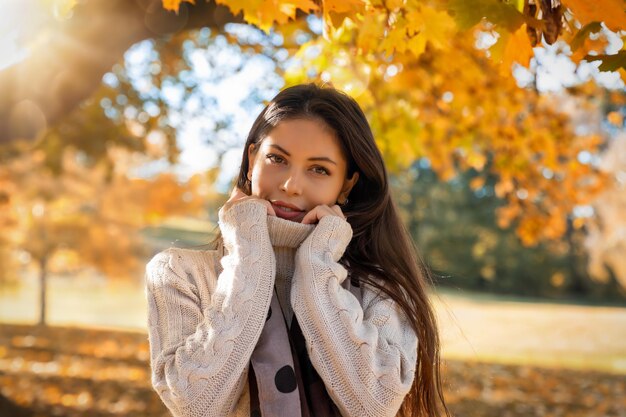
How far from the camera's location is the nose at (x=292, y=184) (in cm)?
238

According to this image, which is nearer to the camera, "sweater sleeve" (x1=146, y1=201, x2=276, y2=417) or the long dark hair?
"sweater sleeve" (x1=146, y1=201, x2=276, y2=417)

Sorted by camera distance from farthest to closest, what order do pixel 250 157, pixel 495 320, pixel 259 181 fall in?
pixel 495 320 → pixel 250 157 → pixel 259 181

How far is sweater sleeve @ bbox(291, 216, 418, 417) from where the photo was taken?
2.06 metres

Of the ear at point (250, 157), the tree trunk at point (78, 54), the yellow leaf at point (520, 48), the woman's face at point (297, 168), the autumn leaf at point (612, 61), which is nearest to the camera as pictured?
the autumn leaf at point (612, 61)

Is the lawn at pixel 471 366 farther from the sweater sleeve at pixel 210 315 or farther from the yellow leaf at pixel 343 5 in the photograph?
the yellow leaf at pixel 343 5

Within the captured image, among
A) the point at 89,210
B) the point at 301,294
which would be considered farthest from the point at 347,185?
the point at 89,210

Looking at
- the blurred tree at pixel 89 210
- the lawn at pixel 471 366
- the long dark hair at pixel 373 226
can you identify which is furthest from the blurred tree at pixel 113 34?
the blurred tree at pixel 89 210

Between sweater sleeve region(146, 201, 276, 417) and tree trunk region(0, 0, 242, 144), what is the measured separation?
2485 mm

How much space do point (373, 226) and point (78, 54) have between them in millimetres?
2927

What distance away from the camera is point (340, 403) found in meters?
2.09

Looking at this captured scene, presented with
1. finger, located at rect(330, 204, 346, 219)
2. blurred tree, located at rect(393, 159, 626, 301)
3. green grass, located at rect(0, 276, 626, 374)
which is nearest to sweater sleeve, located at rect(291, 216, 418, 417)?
finger, located at rect(330, 204, 346, 219)

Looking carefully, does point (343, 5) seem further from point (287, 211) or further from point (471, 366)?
point (471, 366)

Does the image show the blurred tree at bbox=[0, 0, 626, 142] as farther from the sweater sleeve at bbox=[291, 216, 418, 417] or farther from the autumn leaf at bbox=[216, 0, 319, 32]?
the sweater sleeve at bbox=[291, 216, 418, 417]

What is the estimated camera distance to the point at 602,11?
2.04 m
